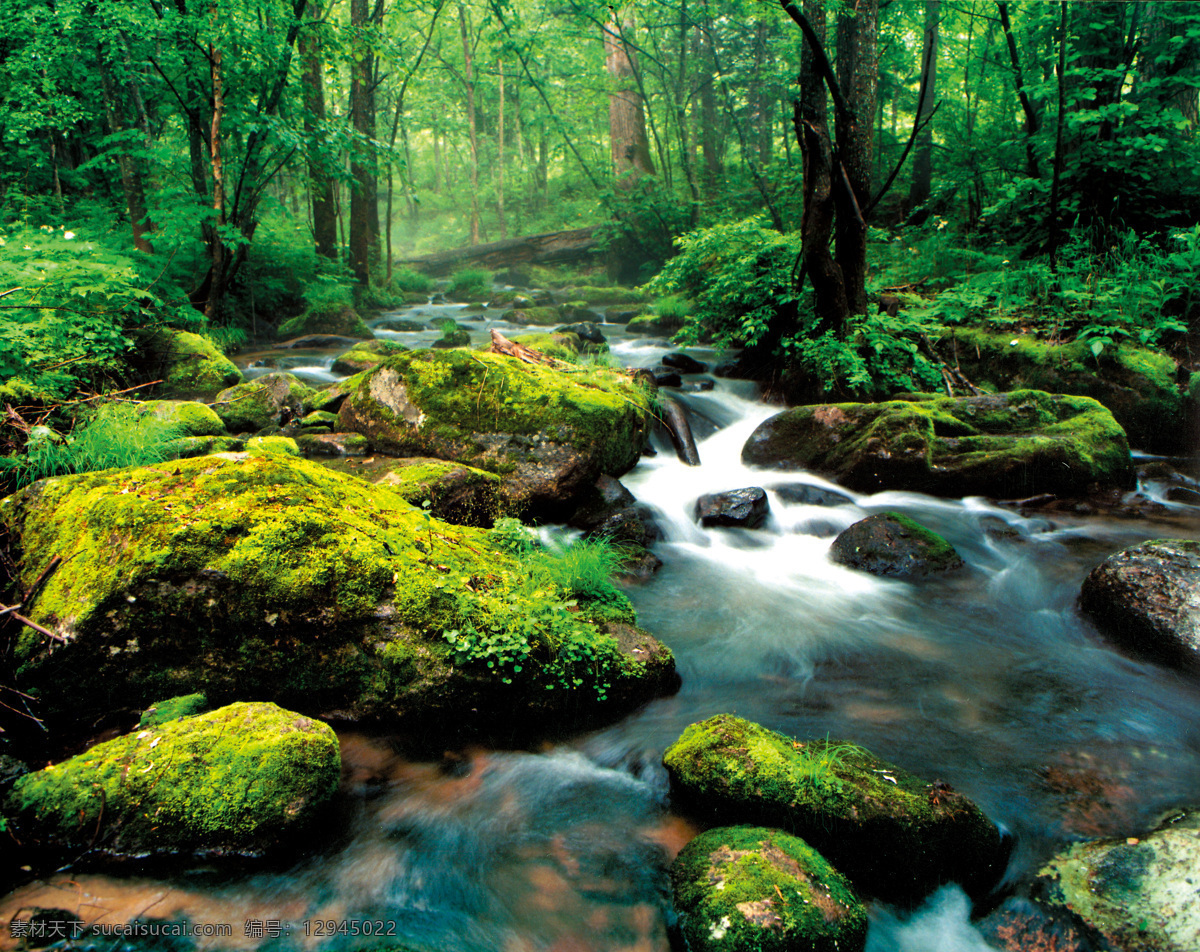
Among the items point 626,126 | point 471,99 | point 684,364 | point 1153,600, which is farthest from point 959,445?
point 471,99

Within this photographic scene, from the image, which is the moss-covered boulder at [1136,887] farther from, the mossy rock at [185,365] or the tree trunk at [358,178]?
the tree trunk at [358,178]

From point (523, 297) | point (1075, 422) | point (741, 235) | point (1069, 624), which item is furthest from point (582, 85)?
point (1069, 624)

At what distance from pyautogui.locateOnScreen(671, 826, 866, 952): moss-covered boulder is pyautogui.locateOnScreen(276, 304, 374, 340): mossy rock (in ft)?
46.3

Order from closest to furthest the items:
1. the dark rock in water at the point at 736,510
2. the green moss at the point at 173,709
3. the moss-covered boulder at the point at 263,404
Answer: the green moss at the point at 173,709, the dark rock in water at the point at 736,510, the moss-covered boulder at the point at 263,404

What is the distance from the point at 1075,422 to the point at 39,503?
9120 millimetres

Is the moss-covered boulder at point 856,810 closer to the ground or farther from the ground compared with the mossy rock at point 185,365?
closer to the ground

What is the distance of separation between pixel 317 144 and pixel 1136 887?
537 inches

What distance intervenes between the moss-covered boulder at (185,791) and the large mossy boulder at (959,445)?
245 inches

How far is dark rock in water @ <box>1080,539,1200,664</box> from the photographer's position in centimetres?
420

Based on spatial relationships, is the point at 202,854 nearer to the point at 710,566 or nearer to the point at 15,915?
the point at 15,915

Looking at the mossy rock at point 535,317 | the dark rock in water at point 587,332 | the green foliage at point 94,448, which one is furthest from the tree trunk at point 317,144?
the green foliage at point 94,448

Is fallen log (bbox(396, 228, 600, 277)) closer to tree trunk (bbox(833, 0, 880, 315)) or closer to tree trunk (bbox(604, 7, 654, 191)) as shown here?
tree trunk (bbox(604, 7, 654, 191))

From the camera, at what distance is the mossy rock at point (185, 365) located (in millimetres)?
8094

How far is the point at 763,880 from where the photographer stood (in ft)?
7.57
